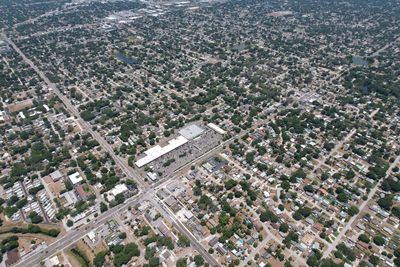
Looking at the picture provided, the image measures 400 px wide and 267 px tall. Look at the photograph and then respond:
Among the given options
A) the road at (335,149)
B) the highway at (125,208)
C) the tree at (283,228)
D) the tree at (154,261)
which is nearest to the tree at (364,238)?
the tree at (283,228)

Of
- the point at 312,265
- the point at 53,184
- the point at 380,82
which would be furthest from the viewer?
the point at 380,82

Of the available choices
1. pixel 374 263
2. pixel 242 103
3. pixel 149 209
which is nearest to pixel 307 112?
pixel 242 103

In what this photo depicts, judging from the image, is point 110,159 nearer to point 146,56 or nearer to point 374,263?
point 374,263

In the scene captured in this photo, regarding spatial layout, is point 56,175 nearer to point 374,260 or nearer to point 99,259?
point 99,259

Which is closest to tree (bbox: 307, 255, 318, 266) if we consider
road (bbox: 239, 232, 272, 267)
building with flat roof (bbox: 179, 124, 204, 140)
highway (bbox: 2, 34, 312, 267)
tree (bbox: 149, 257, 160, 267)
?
road (bbox: 239, 232, 272, 267)

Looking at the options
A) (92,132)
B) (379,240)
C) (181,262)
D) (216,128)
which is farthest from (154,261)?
(92,132)

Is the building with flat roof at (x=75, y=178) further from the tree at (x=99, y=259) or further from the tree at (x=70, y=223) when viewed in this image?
the tree at (x=99, y=259)
